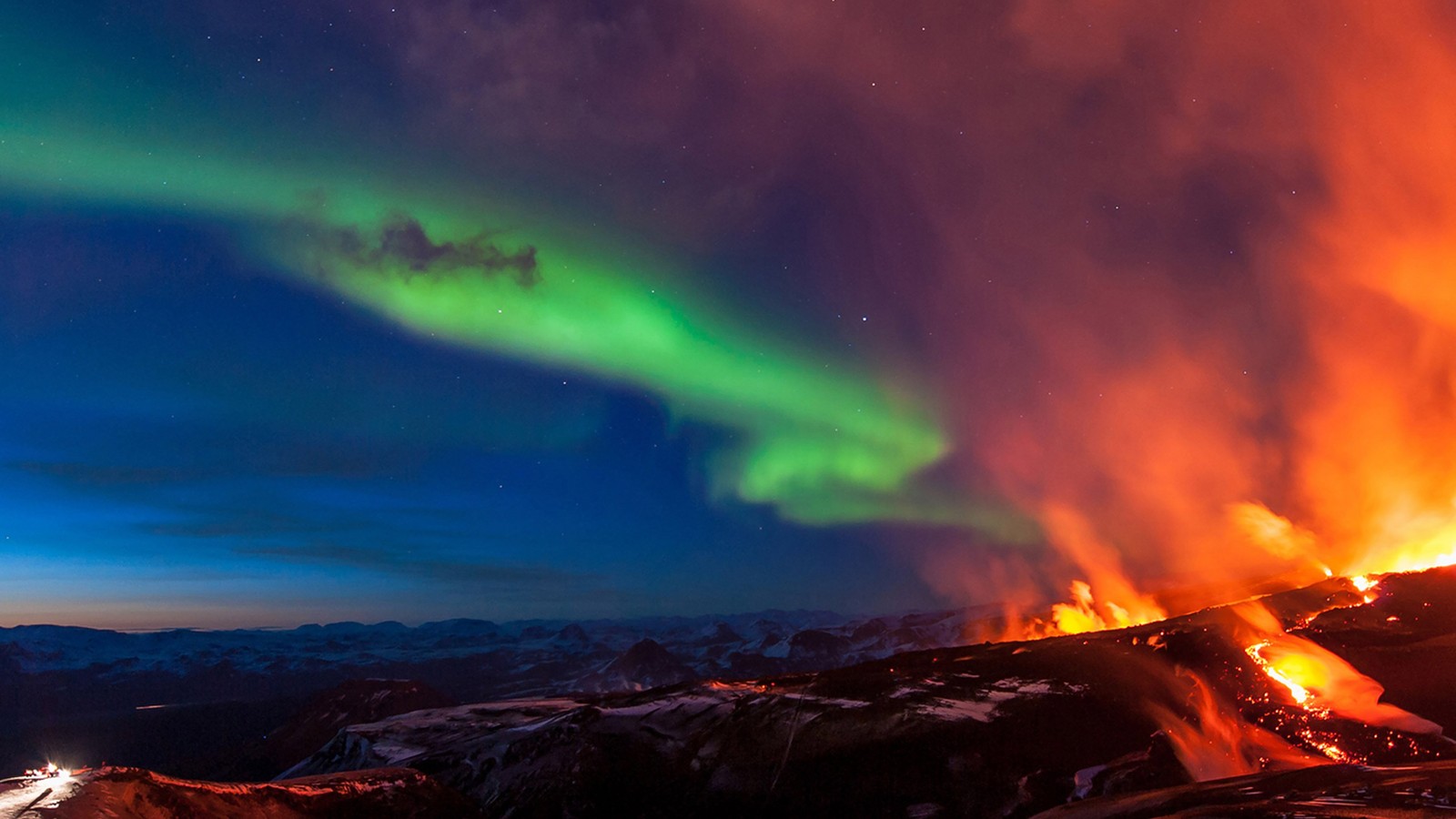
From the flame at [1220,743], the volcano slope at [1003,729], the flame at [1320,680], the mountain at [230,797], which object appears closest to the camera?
the mountain at [230,797]

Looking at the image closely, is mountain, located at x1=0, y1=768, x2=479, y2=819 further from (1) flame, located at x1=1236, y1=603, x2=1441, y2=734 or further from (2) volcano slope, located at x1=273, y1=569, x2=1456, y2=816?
(1) flame, located at x1=1236, y1=603, x2=1441, y2=734

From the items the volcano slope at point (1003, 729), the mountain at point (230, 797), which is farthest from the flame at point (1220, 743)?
the mountain at point (230, 797)

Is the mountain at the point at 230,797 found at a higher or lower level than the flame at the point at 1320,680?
lower

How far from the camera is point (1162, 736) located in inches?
1603

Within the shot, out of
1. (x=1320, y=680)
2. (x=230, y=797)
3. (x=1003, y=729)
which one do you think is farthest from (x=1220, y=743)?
(x=230, y=797)

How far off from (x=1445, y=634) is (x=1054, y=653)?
2142 centimetres

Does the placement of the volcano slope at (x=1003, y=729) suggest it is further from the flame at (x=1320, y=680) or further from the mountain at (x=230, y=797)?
the mountain at (x=230, y=797)

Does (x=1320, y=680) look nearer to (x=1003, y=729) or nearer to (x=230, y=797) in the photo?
(x=1003, y=729)

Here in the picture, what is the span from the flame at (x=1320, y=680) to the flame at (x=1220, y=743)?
3559 mm

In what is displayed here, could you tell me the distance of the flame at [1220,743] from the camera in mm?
38969

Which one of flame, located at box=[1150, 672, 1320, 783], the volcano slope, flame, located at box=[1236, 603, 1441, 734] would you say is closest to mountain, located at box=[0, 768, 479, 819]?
the volcano slope

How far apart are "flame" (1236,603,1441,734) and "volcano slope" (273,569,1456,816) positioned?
0.49ft

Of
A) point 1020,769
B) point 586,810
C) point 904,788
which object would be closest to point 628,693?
point 586,810

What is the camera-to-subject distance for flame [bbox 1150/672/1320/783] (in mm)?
38969
